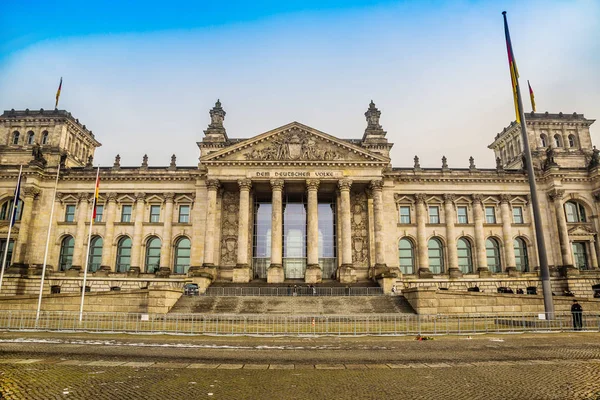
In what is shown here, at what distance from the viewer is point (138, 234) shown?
4959 centimetres

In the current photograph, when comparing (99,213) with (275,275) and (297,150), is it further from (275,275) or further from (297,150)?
(297,150)

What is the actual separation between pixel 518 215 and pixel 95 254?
53449 millimetres

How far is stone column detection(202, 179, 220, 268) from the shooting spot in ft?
146

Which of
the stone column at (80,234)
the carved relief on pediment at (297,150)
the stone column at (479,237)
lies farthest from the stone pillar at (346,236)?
the stone column at (80,234)

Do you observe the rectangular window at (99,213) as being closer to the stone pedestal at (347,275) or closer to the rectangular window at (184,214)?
the rectangular window at (184,214)

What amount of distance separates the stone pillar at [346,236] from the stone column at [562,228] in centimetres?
2580

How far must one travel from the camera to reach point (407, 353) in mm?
14500

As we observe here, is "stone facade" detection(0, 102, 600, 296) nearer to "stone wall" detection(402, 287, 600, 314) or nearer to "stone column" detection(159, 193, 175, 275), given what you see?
"stone column" detection(159, 193, 175, 275)

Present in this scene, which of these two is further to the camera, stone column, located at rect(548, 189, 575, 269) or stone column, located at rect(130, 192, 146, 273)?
stone column, located at rect(130, 192, 146, 273)

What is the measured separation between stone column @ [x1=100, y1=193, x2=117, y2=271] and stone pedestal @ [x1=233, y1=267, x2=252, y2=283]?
1668cm

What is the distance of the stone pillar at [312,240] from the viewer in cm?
4291

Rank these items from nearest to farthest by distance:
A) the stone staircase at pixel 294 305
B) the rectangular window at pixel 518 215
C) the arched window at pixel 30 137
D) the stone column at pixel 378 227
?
the stone staircase at pixel 294 305 < the stone column at pixel 378 227 < the rectangular window at pixel 518 215 < the arched window at pixel 30 137

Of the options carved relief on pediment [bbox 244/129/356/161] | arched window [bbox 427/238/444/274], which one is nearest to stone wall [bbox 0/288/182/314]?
carved relief on pediment [bbox 244/129/356/161]

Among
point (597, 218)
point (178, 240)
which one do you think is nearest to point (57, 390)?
point (178, 240)
